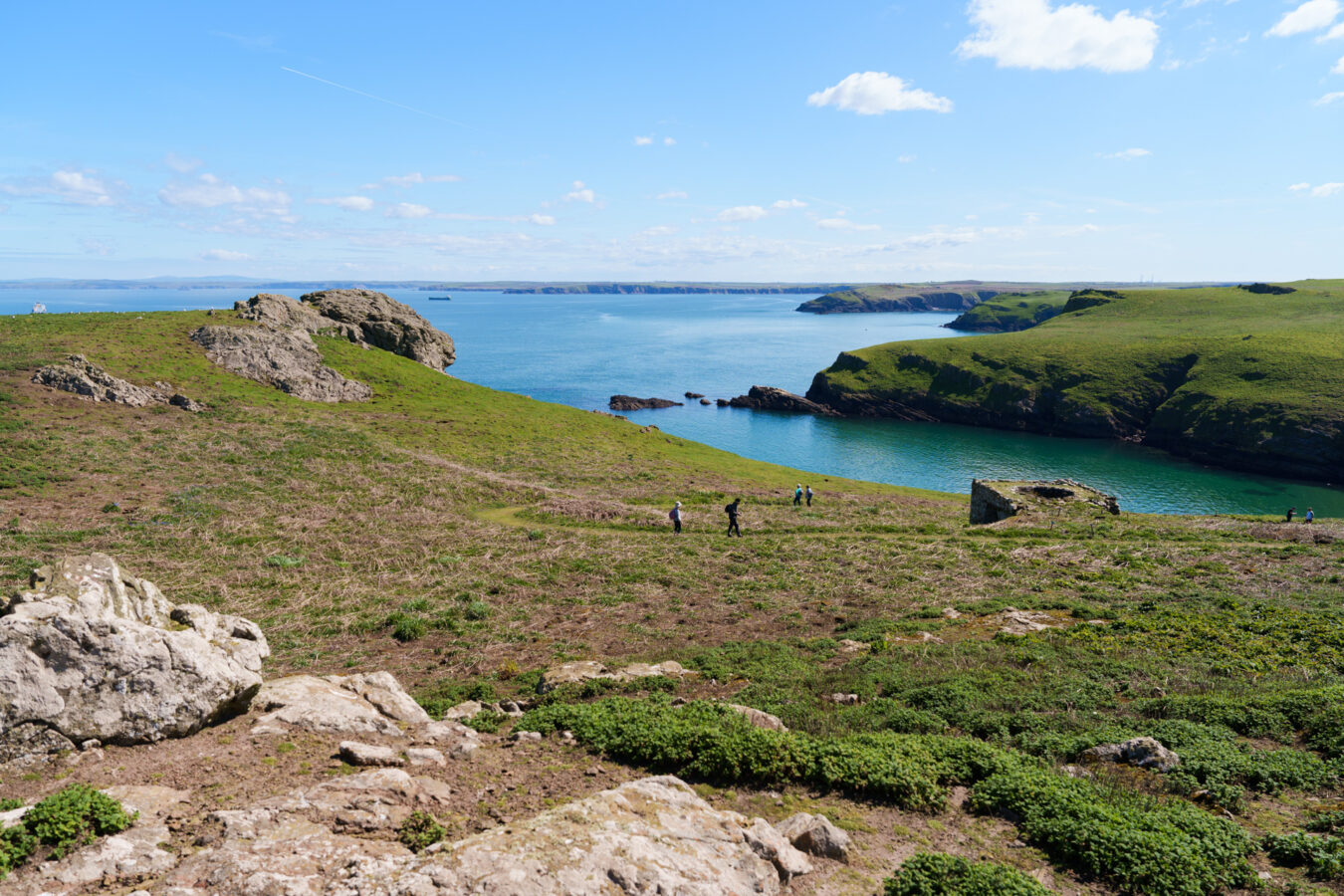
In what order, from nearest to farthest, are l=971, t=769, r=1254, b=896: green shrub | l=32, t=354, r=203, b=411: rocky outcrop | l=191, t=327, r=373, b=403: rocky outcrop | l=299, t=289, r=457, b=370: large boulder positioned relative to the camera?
l=971, t=769, r=1254, b=896: green shrub, l=32, t=354, r=203, b=411: rocky outcrop, l=191, t=327, r=373, b=403: rocky outcrop, l=299, t=289, r=457, b=370: large boulder

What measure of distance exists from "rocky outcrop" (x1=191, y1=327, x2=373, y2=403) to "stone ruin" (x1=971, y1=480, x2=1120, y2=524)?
67.5 meters

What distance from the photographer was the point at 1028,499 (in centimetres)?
4656

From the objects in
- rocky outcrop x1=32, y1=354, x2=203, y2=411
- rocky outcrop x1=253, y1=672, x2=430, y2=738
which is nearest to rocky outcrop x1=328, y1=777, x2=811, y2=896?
rocky outcrop x1=253, y1=672, x2=430, y2=738

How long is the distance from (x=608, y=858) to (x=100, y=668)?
1070 centimetres

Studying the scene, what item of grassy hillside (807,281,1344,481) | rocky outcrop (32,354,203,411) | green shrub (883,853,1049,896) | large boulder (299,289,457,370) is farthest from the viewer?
grassy hillside (807,281,1344,481)

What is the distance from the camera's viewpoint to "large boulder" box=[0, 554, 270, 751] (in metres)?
11.6

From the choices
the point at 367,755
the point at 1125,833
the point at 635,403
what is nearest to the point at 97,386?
the point at 367,755

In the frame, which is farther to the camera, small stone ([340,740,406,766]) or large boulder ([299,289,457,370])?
large boulder ([299,289,457,370])

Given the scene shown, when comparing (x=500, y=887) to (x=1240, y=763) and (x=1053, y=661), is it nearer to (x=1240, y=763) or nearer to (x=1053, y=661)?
(x=1240, y=763)

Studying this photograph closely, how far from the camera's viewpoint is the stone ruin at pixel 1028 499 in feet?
148

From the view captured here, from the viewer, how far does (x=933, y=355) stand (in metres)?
180

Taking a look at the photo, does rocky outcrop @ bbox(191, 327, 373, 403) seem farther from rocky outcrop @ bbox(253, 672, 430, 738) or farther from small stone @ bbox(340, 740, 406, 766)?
small stone @ bbox(340, 740, 406, 766)

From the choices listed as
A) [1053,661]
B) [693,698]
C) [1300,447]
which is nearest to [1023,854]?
[693,698]

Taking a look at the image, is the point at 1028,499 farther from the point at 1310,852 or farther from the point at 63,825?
the point at 63,825
